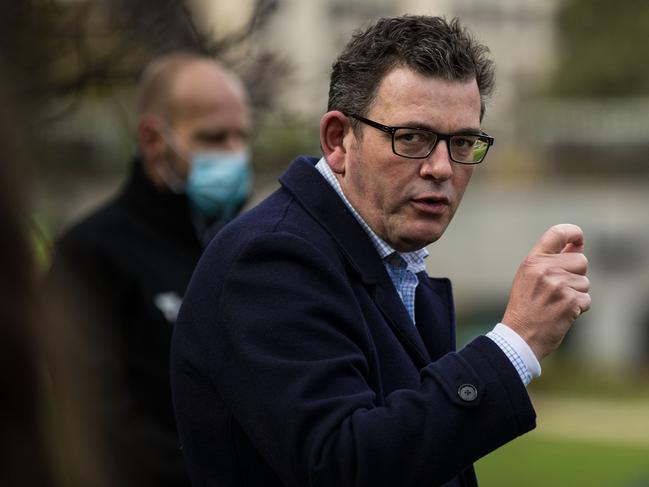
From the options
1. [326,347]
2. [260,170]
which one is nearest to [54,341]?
[326,347]

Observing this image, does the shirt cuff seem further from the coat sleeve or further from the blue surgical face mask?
the blue surgical face mask

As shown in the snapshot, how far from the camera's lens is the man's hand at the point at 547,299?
2604 mm

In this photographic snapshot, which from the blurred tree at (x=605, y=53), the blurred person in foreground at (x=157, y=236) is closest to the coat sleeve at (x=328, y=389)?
the blurred person in foreground at (x=157, y=236)

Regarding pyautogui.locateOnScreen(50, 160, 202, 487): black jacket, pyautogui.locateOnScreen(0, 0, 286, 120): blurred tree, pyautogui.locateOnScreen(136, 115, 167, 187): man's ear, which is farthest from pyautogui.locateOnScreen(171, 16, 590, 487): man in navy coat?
pyautogui.locateOnScreen(0, 0, 286, 120): blurred tree

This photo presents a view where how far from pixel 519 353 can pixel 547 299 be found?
13cm

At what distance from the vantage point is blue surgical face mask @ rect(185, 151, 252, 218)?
17.6 feet

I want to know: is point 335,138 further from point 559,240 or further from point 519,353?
point 519,353

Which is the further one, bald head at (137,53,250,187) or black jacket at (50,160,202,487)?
bald head at (137,53,250,187)

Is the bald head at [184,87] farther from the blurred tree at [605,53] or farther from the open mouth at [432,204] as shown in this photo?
the blurred tree at [605,53]

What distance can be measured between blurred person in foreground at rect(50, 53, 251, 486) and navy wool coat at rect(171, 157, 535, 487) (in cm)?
139

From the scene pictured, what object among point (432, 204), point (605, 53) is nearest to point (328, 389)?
point (432, 204)

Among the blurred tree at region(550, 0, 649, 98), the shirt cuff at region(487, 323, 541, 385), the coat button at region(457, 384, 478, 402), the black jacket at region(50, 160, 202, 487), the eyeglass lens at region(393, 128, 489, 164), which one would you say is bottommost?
the blurred tree at region(550, 0, 649, 98)

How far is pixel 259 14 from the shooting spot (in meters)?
6.15

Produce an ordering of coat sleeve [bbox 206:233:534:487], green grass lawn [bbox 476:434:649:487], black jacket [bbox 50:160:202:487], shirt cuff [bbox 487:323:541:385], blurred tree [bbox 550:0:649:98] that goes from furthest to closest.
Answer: blurred tree [bbox 550:0:649:98], green grass lawn [bbox 476:434:649:487], black jacket [bbox 50:160:202:487], shirt cuff [bbox 487:323:541:385], coat sleeve [bbox 206:233:534:487]
